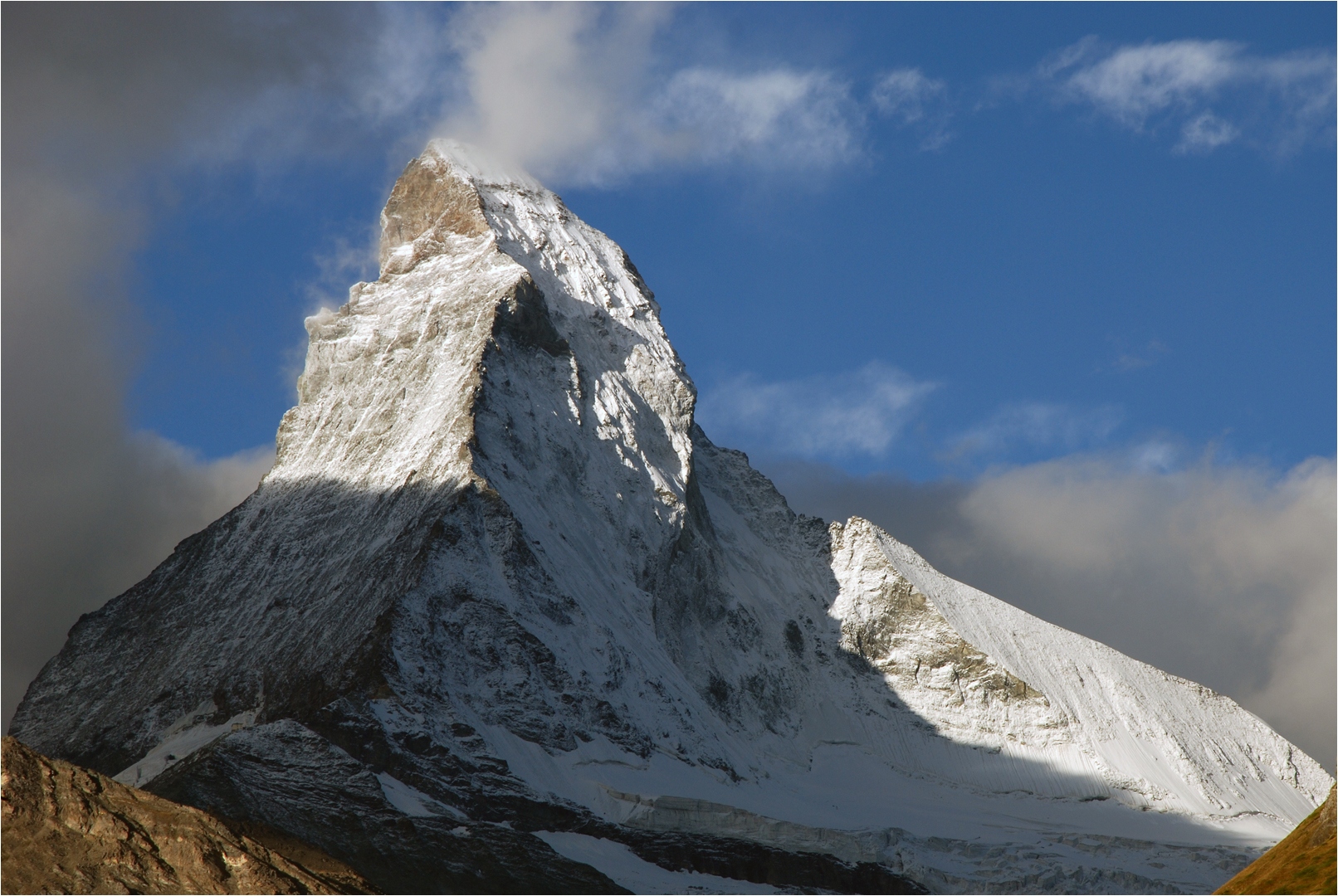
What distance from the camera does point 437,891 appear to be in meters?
140

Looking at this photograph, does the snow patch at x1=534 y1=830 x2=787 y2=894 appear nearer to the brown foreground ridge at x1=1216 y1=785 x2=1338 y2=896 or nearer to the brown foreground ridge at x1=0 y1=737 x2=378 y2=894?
the brown foreground ridge at x1=0 y1=737 x2=378 y2=894

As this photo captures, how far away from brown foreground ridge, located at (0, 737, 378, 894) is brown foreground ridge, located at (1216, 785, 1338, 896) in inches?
2050

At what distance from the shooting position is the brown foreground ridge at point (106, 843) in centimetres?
8306

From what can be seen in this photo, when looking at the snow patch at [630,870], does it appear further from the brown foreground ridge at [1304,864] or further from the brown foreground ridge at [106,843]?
the brown foreground ridge at [1304,864]

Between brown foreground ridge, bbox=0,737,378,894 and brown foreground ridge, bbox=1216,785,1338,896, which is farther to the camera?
brown foreground ridge, bbox=0,737,378,894

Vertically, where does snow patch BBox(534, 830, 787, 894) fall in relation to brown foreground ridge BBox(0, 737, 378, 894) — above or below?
above

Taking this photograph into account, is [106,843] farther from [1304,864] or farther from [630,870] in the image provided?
[630,870]

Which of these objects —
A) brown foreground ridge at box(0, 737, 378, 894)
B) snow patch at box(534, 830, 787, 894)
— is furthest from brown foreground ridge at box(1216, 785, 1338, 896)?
snow patch at box(534, 830, 787, 894)

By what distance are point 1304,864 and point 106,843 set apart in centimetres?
6195

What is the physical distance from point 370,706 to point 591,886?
3181 centimetres

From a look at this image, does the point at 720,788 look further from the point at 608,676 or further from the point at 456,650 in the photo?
the point at 456,650

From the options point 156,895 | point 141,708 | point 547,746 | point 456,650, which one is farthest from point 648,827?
point 156,895

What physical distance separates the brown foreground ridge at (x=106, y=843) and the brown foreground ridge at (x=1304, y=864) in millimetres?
52081

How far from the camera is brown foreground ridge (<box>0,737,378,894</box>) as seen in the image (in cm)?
8306
